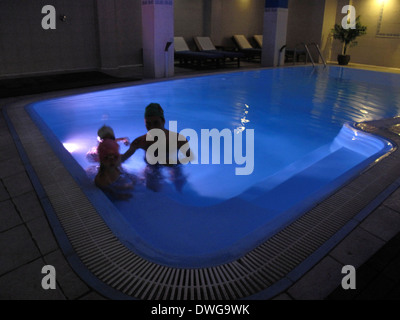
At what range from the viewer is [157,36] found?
819cm

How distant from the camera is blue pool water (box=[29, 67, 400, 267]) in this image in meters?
2.66

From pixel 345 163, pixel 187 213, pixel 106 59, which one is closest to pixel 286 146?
pixel 345 163

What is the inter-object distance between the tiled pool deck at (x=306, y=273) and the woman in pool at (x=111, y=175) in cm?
69

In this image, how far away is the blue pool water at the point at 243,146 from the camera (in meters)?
2.66

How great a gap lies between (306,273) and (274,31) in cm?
1088

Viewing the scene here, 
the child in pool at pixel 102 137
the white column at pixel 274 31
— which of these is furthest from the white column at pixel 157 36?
the white column at pixel 274 31

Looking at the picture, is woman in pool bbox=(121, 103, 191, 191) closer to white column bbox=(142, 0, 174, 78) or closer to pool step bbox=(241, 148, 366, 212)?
pool step bbox=(241, 148, 366, 212)

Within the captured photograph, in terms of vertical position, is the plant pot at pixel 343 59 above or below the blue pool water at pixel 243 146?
above

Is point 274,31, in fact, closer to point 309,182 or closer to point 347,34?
point 347,34

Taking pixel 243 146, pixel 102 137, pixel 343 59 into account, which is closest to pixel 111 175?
pixel 102 137

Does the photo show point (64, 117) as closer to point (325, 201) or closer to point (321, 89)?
point (325, 201)

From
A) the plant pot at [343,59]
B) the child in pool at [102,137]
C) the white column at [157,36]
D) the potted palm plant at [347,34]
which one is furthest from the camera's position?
the plant pot at [343,59]

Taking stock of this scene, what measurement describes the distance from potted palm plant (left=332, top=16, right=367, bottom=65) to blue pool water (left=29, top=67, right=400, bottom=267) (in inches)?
105

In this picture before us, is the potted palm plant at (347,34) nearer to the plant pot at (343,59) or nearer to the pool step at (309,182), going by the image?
the plant pot at (343,59)
